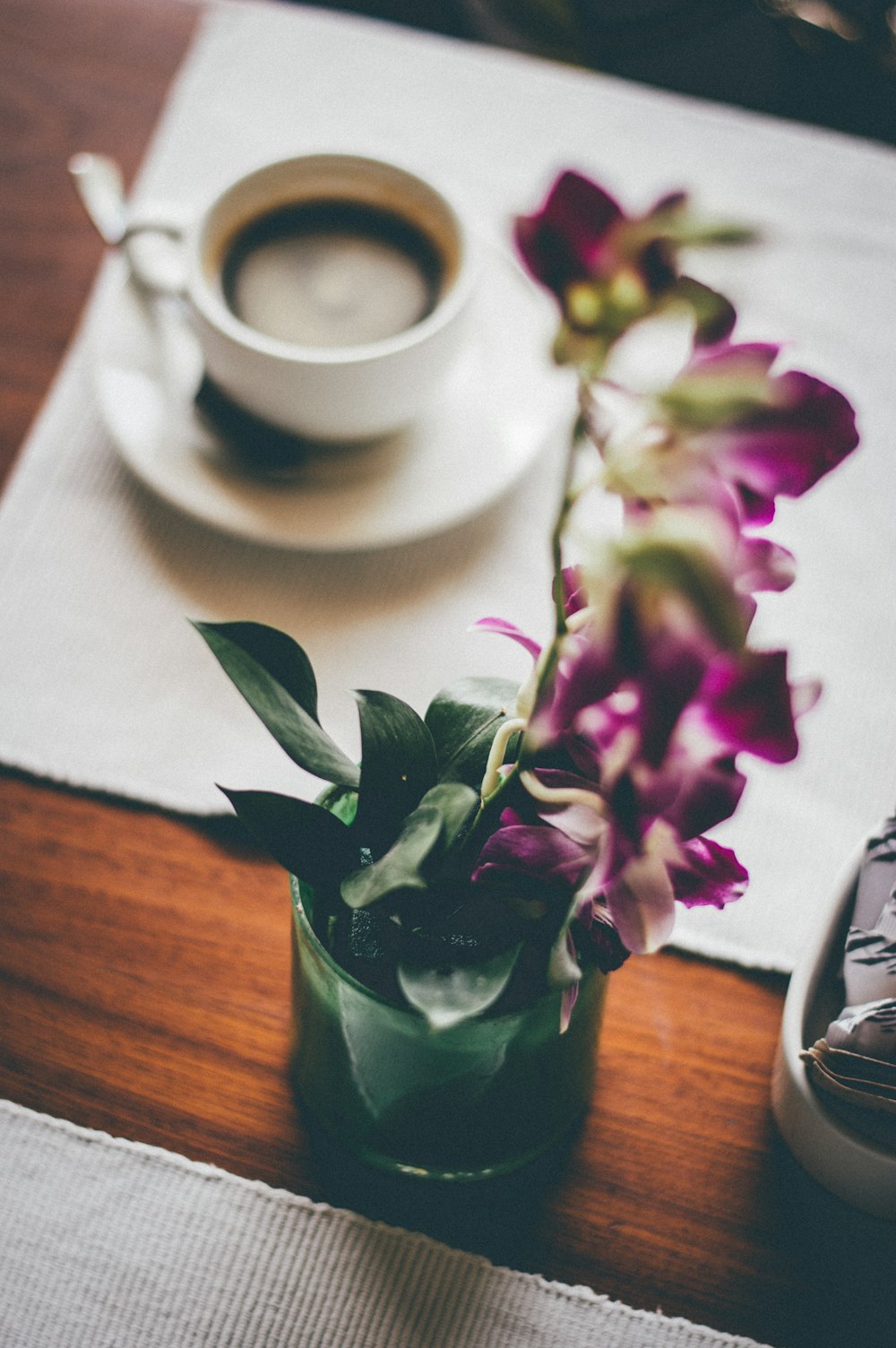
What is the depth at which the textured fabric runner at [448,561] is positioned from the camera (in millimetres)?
409

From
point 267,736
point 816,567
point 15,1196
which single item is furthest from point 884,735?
point 15,1196

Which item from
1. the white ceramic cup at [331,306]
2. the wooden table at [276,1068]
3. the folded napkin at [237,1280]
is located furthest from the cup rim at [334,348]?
the folded napkin at [237,1280]

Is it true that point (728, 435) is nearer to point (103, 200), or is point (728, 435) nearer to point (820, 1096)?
point (820, 1096)

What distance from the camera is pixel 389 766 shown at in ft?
0.82

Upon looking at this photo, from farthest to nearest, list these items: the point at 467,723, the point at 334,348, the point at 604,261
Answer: the point at 334,348
the point at 467,723
the point at 604,261

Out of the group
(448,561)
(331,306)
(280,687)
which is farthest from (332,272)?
(280,687)

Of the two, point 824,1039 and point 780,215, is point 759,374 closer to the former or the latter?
point 824,1039

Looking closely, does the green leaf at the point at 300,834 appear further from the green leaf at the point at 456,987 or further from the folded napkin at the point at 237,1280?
the folded napkin at the point at 237,1280

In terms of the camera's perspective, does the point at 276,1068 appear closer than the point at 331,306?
Yes

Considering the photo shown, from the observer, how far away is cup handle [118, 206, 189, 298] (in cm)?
47

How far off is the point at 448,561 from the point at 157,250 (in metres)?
0.21

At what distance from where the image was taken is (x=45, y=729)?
1.35 ft

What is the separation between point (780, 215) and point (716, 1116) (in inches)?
17.4

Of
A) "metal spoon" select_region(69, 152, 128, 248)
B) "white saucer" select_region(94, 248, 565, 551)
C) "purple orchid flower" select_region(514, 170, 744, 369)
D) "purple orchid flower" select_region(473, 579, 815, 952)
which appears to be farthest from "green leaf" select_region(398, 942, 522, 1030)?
"metal spoon" select_region(69, 152, 128, 248)
